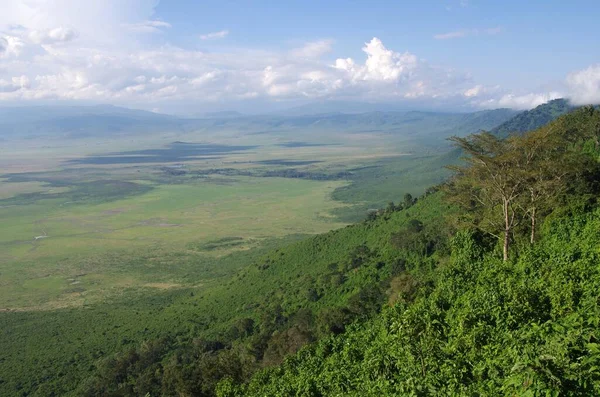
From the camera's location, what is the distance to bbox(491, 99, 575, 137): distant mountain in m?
141

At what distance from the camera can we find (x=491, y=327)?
12352 mm

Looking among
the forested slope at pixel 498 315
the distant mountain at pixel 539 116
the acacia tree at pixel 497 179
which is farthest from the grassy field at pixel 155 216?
the forested slope at pixel 498 315

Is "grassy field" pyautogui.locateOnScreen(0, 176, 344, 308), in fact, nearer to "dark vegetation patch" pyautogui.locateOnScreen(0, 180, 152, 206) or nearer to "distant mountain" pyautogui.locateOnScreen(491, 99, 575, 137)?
"dark vegetation patch" pyautogui.locateOnScreen(0, 180, 152, 206)

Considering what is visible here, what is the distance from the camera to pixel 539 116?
485 feet

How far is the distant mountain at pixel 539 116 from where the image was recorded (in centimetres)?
14088

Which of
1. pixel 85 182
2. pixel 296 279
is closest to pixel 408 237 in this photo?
pixel 296 279

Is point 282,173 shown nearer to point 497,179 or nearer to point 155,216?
point 155,216

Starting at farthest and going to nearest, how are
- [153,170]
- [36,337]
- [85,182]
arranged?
[153,170]
[85,182]
[36,337]

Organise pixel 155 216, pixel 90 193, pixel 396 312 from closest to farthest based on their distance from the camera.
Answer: pixel 396 312, pixel 155 216, pixel 90 193

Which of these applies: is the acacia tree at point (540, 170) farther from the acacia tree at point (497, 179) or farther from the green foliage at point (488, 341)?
the green foliage at point (488, 341)

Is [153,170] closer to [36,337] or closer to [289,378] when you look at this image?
[36,337]

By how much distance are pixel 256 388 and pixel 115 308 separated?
121 ft

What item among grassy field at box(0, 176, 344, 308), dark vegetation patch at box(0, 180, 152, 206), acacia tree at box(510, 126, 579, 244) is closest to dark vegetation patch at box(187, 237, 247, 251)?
grassy field at box(0, 176, 344, 308)

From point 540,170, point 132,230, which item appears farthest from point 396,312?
point 132,230
